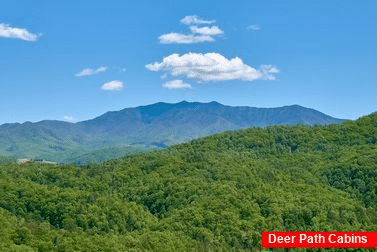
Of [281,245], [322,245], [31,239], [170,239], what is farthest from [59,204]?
[322,245]

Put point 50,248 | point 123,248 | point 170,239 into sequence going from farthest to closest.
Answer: point 170,239 < point 123,248 < point 50,248

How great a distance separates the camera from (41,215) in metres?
194

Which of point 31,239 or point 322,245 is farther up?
point 31,239

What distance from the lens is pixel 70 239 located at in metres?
139

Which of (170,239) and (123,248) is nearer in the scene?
(123,248)

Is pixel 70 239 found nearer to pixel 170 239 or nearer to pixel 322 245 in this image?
pixel 170 239

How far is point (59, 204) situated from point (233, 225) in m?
68.6

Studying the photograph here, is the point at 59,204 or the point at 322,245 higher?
the point at 59,204

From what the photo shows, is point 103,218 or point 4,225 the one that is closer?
point 4,225

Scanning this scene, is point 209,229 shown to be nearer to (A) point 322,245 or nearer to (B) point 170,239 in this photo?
(B) point 170,239

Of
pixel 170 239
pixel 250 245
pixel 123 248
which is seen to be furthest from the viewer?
pixel 250 245

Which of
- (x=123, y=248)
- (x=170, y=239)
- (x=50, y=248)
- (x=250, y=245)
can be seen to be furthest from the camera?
(x=250, y=245)

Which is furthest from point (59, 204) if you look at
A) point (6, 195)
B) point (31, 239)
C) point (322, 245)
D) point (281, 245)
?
point (322, 245)

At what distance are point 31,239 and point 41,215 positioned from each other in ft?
209
